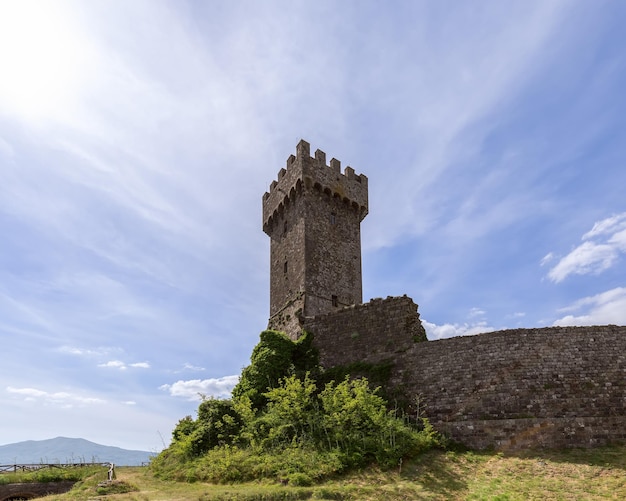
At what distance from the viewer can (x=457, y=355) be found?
17078mm

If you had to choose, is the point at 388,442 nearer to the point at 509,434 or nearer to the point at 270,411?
the point at 509,434

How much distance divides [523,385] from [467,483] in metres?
4.49

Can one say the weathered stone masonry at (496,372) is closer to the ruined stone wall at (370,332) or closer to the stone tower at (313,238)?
the ruined stone wall at (370,332)

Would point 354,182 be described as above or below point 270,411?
above

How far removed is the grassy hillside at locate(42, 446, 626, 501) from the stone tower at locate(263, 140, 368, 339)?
11.3 m

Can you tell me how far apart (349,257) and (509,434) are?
1487cm

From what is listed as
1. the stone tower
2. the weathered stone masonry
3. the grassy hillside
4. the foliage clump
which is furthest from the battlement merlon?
the grassy hillside

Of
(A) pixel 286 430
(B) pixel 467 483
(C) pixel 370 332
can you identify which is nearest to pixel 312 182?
Answer: (C) pixel 370 332

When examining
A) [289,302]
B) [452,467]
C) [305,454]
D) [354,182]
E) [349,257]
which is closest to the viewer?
[452,467]

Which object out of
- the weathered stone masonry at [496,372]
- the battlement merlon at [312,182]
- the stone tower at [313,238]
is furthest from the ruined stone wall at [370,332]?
the battlement merlon at [312,182]

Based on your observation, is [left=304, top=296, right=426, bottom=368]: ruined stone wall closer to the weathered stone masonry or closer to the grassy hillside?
the weathered stone masonry

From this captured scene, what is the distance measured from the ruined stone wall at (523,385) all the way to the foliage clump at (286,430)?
140 cm

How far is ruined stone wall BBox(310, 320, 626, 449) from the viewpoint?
14.2 metres

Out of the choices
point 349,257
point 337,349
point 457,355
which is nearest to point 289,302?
point 349,257
